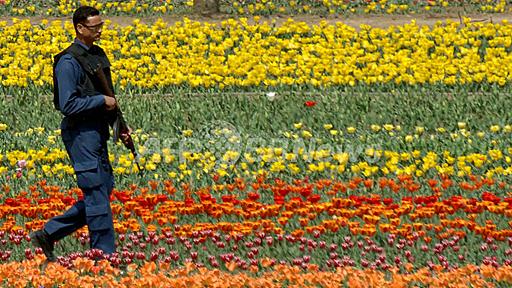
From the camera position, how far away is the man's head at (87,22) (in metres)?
7.32

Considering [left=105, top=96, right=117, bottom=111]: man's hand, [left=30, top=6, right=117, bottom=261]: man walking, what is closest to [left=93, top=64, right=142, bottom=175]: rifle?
[left=30, top=6, right=117, bottom=261]: man walking

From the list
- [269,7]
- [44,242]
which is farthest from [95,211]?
[269,7]

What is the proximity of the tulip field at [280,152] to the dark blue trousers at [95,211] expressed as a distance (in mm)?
115

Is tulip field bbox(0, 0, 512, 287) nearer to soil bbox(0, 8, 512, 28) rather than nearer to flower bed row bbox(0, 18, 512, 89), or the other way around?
flower bed row bbox(0, 18, 512, 89)

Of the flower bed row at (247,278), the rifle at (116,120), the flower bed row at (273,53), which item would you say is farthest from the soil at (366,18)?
the flower bed row at (247,278)

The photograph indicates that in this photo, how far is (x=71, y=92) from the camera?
23.9 feet

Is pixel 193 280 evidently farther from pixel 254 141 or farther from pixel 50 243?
pixel 254 141

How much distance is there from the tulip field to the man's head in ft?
4.06

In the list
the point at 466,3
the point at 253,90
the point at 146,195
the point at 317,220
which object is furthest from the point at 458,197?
the point at 466,3

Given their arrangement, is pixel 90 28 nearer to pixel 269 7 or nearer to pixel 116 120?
pixel 116 120

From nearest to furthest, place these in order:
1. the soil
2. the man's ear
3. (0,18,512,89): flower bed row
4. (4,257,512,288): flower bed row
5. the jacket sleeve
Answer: (4,257,512,288): flower bed row, the jacket sleeve, the man's ear, (0,18,512,89): flower bed row, the soil

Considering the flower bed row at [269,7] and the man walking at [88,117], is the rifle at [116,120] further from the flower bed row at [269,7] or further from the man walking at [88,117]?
the flower bed row at [269,7]

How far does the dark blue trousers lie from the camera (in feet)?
24.1

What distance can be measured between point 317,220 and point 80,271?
2080 millimetres
